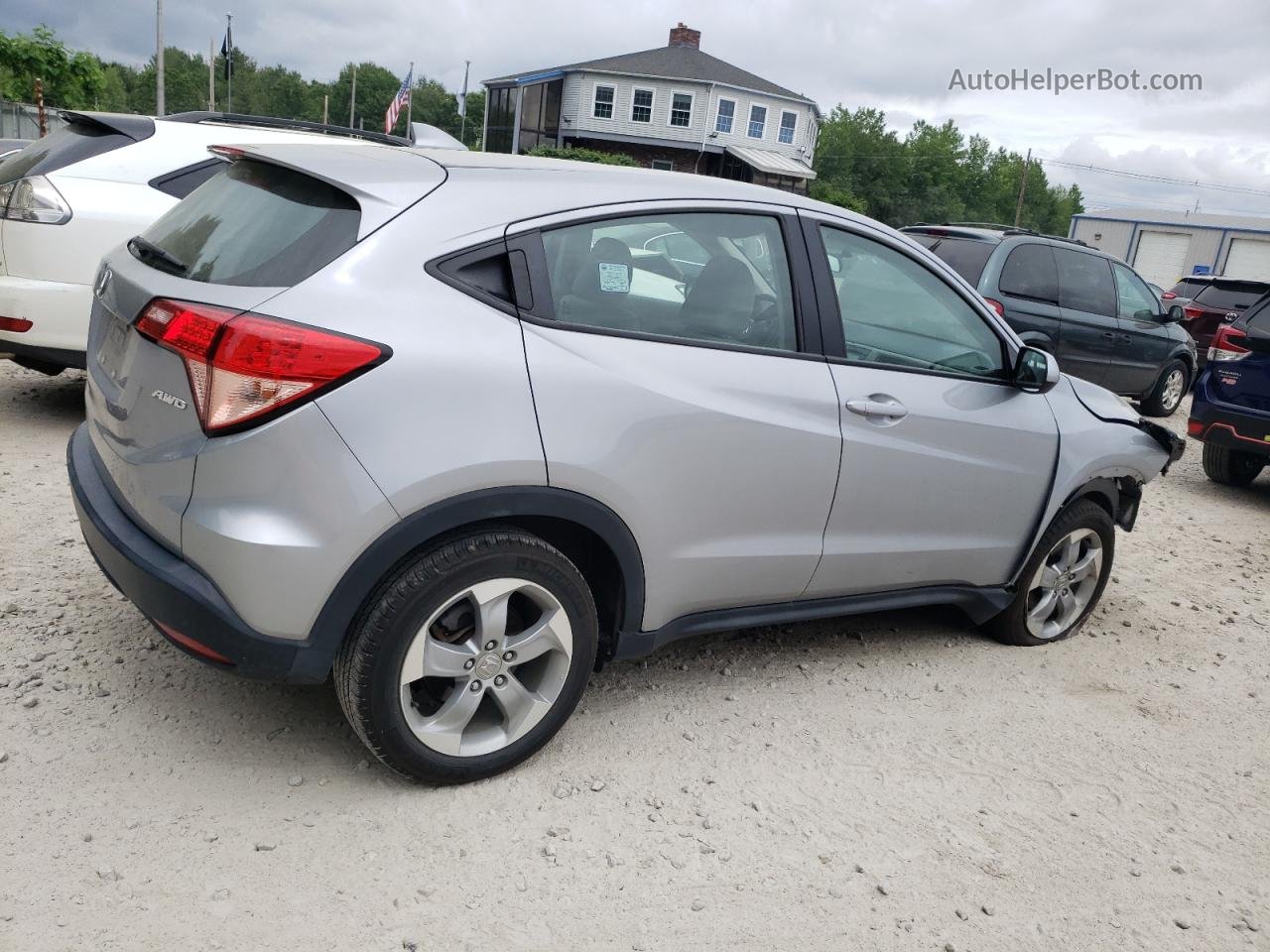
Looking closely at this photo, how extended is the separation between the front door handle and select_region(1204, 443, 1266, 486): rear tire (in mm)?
6039

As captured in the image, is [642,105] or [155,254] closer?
[155,254]

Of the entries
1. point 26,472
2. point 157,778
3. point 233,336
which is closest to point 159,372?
point 233,336

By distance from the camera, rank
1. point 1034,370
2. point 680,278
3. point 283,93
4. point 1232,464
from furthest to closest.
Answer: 1. point 283,93
2. point 1232,464
3. point 1034,370
4. point 680,278

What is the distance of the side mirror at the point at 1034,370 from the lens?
4.14 m

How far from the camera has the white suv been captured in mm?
5734

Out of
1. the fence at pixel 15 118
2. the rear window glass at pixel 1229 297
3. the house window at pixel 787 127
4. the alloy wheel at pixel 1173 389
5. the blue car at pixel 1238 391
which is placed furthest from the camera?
the house window at pixel 787 127

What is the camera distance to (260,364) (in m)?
2.61

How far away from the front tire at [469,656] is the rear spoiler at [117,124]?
4.43 meters

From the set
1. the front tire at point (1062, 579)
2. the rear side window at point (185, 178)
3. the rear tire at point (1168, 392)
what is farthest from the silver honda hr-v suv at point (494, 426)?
the rear tire at point (1168, 392)

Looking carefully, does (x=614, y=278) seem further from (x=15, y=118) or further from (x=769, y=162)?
(x=769, y=162)

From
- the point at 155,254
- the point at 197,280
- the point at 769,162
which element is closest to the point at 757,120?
the point at 769,162

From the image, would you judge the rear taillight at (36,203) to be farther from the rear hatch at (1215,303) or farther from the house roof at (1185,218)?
the house roof at (1185,218)

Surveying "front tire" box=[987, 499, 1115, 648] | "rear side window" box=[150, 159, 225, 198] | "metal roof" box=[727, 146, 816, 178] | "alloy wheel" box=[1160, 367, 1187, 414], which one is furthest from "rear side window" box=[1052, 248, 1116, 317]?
"metal roof" box=[727, 146, 816, 178]

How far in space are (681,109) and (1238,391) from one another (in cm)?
4634
